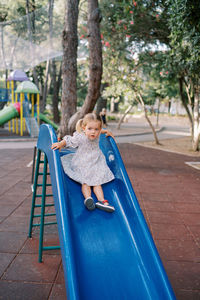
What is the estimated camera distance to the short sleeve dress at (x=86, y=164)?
112 inches

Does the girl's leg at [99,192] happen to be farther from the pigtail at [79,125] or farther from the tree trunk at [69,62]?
the tree trunk at [69,62]

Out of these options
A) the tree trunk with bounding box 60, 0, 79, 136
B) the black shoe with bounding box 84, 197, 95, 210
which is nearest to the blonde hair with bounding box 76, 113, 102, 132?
the black shoe with bounding box 84, 197, 95, 210

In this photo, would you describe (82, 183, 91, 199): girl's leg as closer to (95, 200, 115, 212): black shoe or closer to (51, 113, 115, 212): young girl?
(51, 113, 115, 212): young girl

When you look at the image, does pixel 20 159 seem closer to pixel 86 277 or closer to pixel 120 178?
pixel 120 178

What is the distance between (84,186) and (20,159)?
19.6 feet

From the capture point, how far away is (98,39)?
6.05 metres

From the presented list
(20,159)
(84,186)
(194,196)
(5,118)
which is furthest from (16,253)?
(5,118)

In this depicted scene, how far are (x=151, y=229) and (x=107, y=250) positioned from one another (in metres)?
1.64

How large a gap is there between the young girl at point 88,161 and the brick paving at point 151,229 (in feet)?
2.85

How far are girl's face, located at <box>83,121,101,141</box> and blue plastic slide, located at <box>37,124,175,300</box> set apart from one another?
0.39 meters

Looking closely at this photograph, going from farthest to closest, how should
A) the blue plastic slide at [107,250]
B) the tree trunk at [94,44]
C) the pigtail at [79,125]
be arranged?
1. the tree trunk at [94,44]
2. the pigtail at [79,125]
3. the blue plastic slide at [107,250]

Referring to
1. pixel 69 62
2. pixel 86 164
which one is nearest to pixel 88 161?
pixel 86 164

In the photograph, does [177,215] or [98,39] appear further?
[98,39]

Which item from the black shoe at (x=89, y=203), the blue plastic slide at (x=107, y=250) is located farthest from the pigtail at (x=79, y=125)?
the black shoe at (x=89, y=203)
